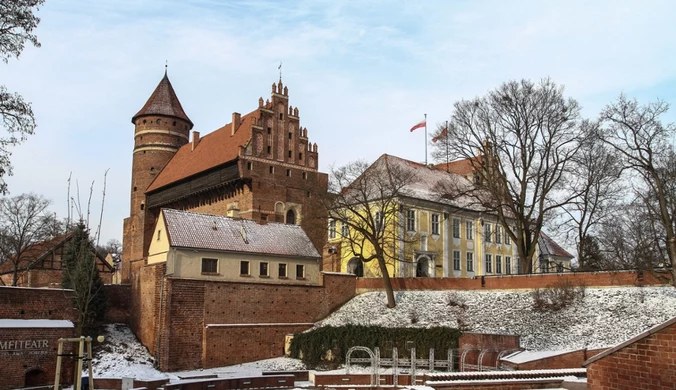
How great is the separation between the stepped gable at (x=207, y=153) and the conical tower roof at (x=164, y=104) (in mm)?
3327

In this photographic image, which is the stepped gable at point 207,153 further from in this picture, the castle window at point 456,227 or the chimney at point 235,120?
the castle window at point 456,227

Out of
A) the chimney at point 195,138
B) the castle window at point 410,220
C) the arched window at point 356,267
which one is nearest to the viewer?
the castle window at point 410,220

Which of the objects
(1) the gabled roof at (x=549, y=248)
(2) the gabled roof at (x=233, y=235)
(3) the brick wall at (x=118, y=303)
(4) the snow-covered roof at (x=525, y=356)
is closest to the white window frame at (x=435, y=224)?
(2) the gabled roof at (x=233, y=235)

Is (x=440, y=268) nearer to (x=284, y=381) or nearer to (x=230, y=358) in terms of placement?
(x=230, y=358)

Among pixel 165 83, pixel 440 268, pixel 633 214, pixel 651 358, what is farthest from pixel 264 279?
pixel 165 83

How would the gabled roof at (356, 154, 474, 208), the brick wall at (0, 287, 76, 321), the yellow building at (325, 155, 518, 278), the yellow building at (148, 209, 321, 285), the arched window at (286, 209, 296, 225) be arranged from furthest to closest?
the arched window at (286, 209, 296, 225), the gabled roof at (356, 154, 474, 208), the yellow building at (325, 155, 518, 278), the yellow building at (148, 209, 321, 285), the brick wall at (0, 287, 76, 321)

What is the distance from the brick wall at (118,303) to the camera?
104 feet

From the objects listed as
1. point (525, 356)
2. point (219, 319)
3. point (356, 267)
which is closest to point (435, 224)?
point (356, 267)

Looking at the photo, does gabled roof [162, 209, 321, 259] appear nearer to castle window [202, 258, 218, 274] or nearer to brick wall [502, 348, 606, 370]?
castle window [202, 258, 218, 274]

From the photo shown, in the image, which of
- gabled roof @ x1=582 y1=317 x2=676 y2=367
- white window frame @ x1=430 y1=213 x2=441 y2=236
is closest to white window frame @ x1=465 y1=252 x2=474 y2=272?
white window frame @ x1=430 y1=213 x2=441 y2=236

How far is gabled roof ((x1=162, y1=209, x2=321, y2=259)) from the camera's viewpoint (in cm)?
2947

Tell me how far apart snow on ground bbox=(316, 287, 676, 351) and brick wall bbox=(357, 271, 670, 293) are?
12.8 inches

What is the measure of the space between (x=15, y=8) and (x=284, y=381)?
48.2ft

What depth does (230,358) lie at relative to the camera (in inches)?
1128
